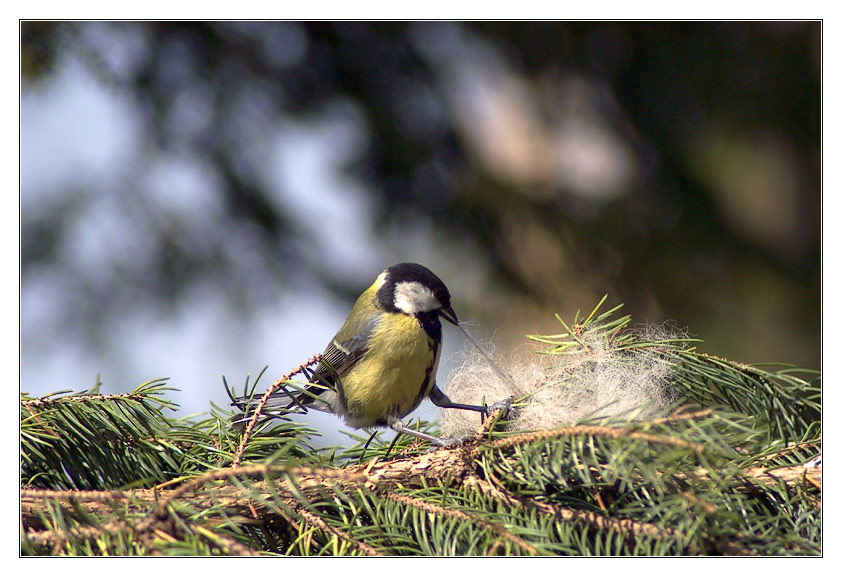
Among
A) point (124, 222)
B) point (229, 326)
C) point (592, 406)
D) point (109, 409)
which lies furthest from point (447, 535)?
point (124, 222)

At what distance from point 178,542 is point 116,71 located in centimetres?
166

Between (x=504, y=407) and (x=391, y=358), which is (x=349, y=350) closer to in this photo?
(x=391, y=358)

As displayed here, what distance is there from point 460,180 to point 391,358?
95cm

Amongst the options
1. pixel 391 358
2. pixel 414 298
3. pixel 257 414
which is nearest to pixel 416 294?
pixel 414 298

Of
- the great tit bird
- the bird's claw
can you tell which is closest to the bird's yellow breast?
the great tit bird

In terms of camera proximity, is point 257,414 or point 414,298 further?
point 414,298

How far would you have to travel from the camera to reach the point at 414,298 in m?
1.47

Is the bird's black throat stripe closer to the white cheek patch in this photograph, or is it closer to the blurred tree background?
the white cheek patch

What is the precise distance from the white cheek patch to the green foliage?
0.49m

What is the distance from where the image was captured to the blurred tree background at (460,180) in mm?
1973

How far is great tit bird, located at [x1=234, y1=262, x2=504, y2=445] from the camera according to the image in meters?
1.36

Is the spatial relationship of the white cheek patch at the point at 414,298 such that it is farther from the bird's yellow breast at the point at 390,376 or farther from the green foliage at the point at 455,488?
the green foliage at the point at 455,488

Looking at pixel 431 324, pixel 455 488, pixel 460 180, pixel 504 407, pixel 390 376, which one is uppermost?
pixel 460 180

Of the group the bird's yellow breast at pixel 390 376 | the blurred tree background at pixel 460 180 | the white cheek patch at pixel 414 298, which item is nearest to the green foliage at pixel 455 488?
the bird's yellow breast at pixel 390 376
